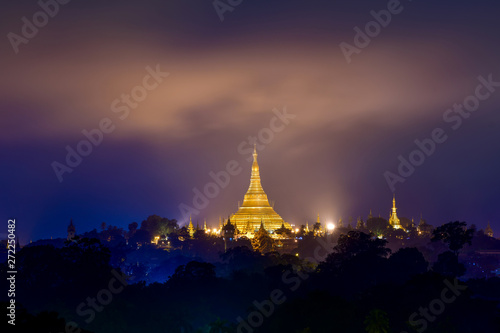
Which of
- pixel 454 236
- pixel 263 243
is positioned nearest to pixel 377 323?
pixel 454 236

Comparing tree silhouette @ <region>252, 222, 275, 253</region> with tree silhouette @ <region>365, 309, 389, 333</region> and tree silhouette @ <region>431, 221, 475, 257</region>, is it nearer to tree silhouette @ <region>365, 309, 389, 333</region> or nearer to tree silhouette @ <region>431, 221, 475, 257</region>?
tree silhouette @ <region>431, 221, 475, 257</region>

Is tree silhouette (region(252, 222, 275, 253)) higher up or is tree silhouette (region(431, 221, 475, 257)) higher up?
tree silhouette (region(252, 222, 275, 253))

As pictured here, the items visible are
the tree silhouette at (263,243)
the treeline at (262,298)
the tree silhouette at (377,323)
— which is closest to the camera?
the tree silhouette at (377,323)

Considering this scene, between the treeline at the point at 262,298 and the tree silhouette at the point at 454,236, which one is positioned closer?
the treeline at the point at 262,298

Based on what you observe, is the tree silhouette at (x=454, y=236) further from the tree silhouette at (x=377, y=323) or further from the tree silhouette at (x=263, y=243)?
the tree silhouette at (x=377, y=323)

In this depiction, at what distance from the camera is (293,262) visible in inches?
5778

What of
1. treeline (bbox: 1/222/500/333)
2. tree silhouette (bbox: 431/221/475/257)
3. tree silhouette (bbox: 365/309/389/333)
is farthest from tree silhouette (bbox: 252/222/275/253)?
tree silhouette (bbox: 365/309/389/333)

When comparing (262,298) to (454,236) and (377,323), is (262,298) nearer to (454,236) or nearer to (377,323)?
(377,323)

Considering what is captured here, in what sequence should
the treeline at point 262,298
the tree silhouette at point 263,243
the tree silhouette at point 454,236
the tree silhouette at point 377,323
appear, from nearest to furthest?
the tree silhouette at point 377,323
the treeline at point 262,298
the tree silhouette at point 454,236
the tree silhouette at point 263,243

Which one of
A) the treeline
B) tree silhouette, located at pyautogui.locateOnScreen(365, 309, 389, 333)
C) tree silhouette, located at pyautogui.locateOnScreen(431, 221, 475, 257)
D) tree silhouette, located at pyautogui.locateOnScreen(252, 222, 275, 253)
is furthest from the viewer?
tree silhouette, located at pyautogui.locateOnScreen(252, 222, 275, 253)

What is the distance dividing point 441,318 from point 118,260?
339ft

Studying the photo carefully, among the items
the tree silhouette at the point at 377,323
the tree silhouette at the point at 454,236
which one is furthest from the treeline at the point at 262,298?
the tree silhouette at the point at 454,236

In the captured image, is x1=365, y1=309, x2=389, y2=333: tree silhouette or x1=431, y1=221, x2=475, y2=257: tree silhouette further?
x1=431, y1=221, x2=475, y2=257: tree silhouette

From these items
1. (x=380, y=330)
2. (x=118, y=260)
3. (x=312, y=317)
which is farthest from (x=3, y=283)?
(x=118, y=260)
